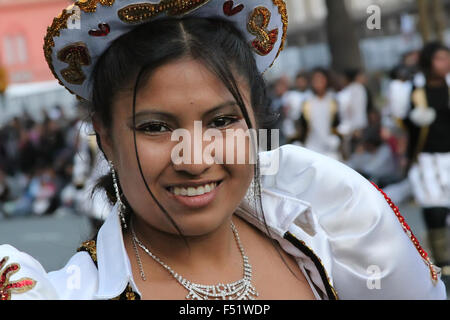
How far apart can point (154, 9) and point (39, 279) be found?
571 millimetres

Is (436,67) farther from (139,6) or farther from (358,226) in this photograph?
(139,6)

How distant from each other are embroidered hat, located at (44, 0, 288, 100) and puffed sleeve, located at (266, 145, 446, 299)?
324 mm

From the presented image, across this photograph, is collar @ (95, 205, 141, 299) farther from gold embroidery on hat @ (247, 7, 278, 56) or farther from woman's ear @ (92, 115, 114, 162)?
gold embroidery on hat @ (247, 7, 278, 56)

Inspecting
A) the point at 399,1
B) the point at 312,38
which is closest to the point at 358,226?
the point at 399,1

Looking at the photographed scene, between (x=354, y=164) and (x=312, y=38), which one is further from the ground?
(x=312, y=38)

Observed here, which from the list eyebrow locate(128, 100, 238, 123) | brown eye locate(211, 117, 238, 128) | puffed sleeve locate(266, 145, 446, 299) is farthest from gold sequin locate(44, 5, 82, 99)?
puffed sleeve locate(266, 145, 446, 299)

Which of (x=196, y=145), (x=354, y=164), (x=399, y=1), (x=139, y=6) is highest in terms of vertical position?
(x=399, y=1)

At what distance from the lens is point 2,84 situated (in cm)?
1750

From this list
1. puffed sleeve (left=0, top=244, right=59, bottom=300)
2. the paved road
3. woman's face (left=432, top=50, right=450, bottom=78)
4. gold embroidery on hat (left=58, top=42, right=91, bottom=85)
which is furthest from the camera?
the paved road

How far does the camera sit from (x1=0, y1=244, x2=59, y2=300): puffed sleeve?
1406 mm

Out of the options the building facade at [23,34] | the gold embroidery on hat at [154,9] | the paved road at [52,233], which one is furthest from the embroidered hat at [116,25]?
the building facade at [23,34]

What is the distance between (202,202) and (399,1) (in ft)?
66.6

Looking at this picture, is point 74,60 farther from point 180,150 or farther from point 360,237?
point 360,237
